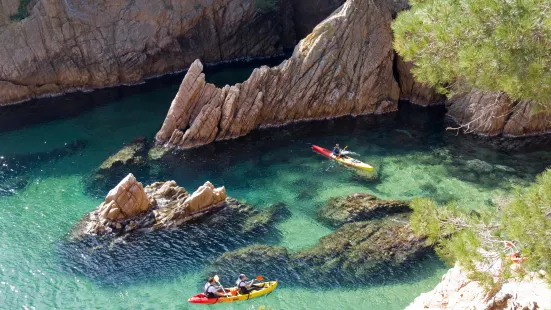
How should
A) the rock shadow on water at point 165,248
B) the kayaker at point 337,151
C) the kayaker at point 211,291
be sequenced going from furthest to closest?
1. the kayaker at point 337,151
2. the rock shadow on water at point 165,248
3. the kayaker at point 211,291

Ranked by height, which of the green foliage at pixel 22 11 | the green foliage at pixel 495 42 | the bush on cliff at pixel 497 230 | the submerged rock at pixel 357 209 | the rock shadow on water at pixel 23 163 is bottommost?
the rock shadow on water at pixel 23 163

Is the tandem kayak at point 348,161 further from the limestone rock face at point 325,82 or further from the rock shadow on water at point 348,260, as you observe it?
the limestone rock face at point 325,82

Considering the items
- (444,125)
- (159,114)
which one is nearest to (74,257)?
(159,114)

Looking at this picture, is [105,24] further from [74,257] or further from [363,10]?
[74,257]

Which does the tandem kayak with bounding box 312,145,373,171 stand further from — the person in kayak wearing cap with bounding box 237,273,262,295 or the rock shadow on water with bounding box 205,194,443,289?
the person in kayak wearing cap with bounding box 237,273,262,295

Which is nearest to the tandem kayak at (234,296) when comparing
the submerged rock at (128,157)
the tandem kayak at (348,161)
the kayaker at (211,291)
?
the kayaker at (211,291)

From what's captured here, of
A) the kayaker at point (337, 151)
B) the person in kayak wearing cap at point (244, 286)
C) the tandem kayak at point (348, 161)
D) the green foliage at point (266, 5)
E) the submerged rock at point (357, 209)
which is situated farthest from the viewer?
the green foliage at point (266, 5)

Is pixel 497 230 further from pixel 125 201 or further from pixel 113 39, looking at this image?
pixel 113 39
